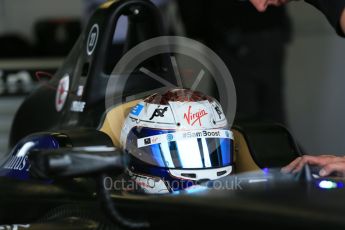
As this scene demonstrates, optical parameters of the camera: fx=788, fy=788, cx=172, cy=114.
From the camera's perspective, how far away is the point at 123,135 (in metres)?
1.85

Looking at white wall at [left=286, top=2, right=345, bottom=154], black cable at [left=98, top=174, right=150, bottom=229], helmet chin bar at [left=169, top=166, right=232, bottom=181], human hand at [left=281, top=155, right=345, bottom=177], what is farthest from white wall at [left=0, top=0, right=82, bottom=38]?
black cable at [left=98, top=174, right=150, bottom=229]

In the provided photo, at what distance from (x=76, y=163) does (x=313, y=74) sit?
3215 millimetres

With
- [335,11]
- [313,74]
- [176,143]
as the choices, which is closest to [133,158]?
[176,143]

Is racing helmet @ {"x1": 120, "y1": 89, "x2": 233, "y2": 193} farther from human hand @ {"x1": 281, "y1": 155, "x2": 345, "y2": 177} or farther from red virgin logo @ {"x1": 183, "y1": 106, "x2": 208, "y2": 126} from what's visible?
human hand @ {"x1": 281, "y1": 155, "x2": 345, "y2": 177}

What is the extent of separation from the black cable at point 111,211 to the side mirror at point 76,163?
40 mm

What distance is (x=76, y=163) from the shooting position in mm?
1286

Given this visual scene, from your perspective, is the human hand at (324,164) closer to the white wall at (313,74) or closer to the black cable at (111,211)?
the black cable at (111,211)

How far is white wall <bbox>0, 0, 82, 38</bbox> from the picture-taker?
16.7ft

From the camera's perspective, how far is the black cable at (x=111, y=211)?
134 cm

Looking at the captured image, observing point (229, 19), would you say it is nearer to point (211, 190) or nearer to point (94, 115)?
point (94, 115)

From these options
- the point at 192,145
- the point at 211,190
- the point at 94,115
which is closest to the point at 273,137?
the point at 192,145

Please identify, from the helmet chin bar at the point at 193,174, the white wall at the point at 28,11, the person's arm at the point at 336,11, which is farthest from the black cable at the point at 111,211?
the white wall at the point at 28,11

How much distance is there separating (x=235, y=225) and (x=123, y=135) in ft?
2.09

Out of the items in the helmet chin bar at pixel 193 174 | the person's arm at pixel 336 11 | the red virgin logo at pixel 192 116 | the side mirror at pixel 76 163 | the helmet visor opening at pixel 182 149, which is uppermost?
the person's arm at pixel 336 11
